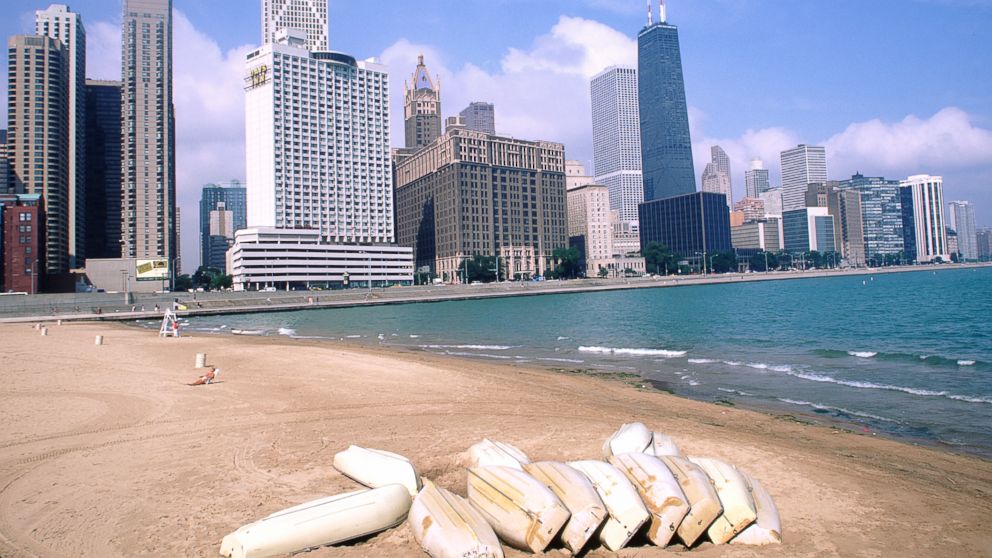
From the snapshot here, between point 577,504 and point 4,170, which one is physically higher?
point 4,170

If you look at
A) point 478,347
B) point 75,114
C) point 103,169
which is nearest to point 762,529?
point 478,347

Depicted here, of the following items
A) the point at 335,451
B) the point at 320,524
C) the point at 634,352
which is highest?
the point at 320,524

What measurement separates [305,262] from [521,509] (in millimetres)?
143710

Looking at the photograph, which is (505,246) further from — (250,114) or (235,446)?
(235,446)

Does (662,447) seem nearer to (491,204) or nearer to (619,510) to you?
(619,510)

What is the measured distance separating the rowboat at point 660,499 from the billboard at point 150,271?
131 m

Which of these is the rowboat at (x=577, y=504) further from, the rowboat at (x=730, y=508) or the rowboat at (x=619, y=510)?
the rowboat at (x=730, y=508)

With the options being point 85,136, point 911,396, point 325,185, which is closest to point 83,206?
point 85,136

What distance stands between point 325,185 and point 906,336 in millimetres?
137847

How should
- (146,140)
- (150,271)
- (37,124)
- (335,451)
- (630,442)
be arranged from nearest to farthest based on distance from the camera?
(630,442)
(335,451)
(150,271)
(146,140)
(37,124)

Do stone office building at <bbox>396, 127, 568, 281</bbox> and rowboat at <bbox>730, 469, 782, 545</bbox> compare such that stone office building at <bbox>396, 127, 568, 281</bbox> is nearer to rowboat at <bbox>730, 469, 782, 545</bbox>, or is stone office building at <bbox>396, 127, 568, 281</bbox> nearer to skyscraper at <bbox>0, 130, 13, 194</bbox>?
skyscraper at <bbox>0, 130, 13, 194</bbox>

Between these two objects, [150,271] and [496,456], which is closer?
[496,456]

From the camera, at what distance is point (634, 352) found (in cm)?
2991

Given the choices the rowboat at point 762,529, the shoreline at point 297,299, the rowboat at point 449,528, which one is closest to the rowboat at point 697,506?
the rowboat at point 762,529
